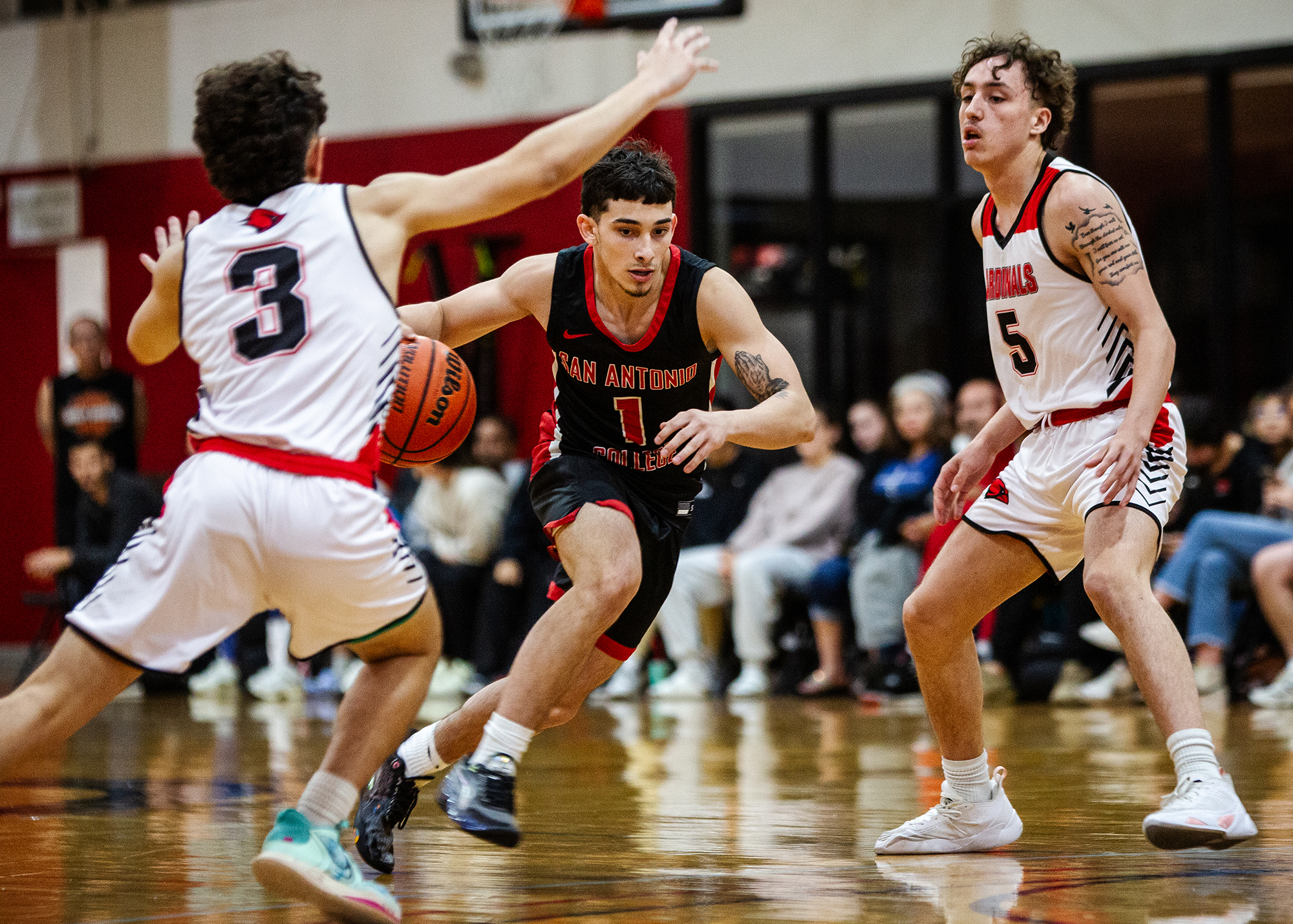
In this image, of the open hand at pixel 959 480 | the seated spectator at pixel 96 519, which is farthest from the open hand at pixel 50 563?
the open hand at pixel 959 480

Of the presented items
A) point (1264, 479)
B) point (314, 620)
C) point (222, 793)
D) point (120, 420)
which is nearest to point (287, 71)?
point (314, 620)

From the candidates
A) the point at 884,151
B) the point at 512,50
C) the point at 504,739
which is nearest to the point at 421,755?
the point at 504,739

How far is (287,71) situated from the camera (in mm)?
3342

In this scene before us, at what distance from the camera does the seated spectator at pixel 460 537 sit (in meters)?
10.5

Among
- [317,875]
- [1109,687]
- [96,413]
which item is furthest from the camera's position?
[96,413]

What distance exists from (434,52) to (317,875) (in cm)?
1099

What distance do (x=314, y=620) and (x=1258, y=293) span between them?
10.4 meters

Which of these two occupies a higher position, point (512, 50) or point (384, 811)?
point (512, 50)

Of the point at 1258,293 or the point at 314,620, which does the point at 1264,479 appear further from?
the point at 314,620

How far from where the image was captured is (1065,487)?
418 centimetres

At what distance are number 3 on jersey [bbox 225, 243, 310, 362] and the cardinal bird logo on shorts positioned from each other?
52 mm

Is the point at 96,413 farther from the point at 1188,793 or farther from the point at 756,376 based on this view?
the point at 1188,793

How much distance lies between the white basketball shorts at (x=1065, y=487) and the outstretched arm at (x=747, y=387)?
540 mm

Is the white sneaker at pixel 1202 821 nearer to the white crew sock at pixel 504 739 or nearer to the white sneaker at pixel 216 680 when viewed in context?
the white crew sock at pixel 504 739
